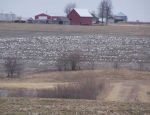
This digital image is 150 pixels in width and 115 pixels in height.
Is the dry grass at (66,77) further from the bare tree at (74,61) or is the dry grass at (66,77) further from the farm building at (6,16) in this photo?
the farm building at (6,16)

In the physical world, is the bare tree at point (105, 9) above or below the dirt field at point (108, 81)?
above

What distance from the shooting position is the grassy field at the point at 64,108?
866 centimetres

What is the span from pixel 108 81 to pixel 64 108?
46.3ft

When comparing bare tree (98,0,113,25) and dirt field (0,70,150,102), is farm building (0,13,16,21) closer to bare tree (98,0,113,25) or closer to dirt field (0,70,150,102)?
bare tree (98,0,113,25)

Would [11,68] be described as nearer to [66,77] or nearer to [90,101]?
[66,77]

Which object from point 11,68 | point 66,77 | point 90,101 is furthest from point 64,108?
point 11,68

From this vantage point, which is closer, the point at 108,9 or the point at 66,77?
the point at 66,77

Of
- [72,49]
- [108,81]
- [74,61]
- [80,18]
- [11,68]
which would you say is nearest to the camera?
[108,81]

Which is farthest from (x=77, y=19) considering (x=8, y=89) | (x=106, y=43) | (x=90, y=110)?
(x=90, y=110)

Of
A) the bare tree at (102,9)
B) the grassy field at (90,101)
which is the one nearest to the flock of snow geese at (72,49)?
the grassy field at (90,101)

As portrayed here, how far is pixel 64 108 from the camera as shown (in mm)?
9117

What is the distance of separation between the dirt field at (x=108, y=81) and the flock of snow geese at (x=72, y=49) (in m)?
3.71

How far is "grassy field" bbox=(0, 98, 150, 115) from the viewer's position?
8.66 meters

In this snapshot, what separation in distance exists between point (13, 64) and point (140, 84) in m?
9.12
